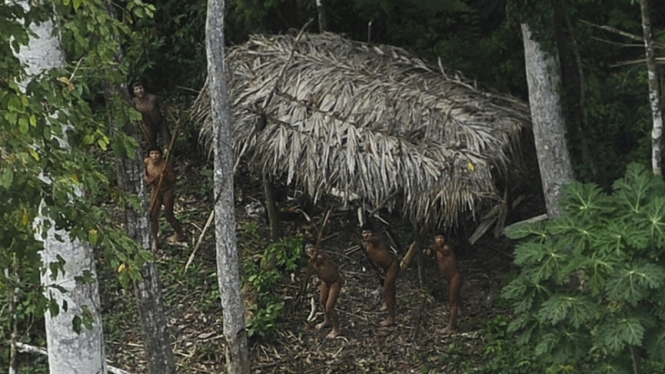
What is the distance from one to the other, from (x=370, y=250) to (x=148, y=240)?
8.53 ft

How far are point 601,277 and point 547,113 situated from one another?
10.3ft

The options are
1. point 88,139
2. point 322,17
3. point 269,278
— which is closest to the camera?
point 88,139

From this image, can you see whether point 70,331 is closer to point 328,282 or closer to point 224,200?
point 224,200

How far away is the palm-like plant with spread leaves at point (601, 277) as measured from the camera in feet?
24.7

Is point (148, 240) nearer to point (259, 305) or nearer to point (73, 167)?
point (259, 305)

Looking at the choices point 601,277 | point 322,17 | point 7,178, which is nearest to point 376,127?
point 322,17

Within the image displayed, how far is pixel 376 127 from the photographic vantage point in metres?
10.9

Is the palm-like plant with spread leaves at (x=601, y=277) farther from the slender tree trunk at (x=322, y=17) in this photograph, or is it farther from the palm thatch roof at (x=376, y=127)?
the slender tree trunk at (x=322, y=17)

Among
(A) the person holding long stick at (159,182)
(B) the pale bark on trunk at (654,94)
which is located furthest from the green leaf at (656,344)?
(A) the person holding long stick at (159,182)

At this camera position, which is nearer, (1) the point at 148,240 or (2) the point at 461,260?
(1) the point at 148,240

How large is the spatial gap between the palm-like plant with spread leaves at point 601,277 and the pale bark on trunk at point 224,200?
2.51m

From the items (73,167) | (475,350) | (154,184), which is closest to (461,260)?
(475,350)

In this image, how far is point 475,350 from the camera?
34.4 ft

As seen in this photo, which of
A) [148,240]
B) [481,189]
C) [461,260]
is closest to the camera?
[148,240]
